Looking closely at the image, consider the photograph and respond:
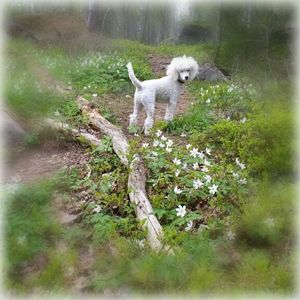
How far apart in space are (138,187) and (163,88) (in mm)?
2797

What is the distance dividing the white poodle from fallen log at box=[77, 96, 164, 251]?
1.99ft

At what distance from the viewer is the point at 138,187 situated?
4281 millimetres

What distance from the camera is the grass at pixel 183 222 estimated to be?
3.10 m

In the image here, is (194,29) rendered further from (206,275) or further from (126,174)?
(206,275)

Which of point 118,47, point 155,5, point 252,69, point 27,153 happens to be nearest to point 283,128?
point 27,153

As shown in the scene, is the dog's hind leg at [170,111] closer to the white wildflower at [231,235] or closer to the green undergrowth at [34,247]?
the green undergrowth at [34,247]

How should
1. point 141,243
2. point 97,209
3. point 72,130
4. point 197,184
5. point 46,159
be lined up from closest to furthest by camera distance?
point 141,243 → point 97,209 → point 197,184 → point 46,159 → point 72,130

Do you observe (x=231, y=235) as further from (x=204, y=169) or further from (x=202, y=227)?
(x=204, y=169)

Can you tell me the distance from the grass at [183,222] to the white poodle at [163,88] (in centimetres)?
131

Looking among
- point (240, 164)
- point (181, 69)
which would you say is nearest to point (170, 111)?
point (181, 69)

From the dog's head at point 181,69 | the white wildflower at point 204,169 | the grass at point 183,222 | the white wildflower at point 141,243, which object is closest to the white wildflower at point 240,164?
the grass at point 183,222

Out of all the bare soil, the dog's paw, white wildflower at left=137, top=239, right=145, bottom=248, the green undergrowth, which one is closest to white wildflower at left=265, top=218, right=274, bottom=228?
white wildflower at left=137, top=239, right=145, bottom=248

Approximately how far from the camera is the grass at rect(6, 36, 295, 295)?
10.2 feet

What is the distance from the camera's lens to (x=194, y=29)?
23.2 metres
